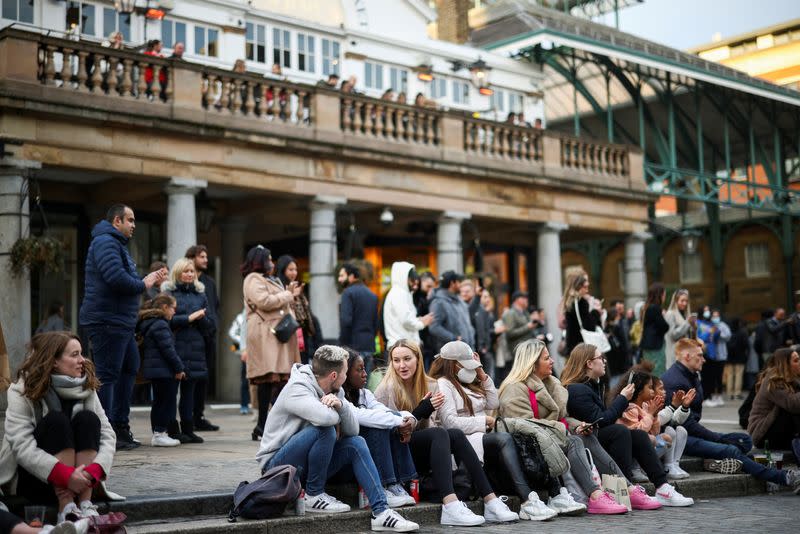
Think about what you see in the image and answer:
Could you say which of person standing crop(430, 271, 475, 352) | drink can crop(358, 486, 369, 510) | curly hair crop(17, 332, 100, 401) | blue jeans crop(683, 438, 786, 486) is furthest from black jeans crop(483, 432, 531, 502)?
person standing crop(430, 271, 475, 352)

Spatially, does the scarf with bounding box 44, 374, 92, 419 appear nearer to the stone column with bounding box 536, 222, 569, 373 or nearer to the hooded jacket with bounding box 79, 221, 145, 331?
the hooded jacket with bounding box 79, 221, 145, 331

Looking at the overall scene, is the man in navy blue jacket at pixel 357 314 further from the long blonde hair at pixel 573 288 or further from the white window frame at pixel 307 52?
the white window frame at pixel 307 52

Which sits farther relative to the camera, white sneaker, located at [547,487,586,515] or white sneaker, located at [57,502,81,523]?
white sneaker, located at [547,487,586,515]

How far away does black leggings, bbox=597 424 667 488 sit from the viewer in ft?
30.5

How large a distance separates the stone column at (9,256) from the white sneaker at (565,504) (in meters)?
8.80

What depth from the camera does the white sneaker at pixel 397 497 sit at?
774 centimetres

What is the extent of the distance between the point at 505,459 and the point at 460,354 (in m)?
0.94

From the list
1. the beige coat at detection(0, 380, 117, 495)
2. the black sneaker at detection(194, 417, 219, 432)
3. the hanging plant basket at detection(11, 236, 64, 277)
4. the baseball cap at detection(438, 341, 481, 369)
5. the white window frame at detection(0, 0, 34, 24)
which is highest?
the white window frame at detection(0, 0, 34, 24)

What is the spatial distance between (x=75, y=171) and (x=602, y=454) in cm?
969

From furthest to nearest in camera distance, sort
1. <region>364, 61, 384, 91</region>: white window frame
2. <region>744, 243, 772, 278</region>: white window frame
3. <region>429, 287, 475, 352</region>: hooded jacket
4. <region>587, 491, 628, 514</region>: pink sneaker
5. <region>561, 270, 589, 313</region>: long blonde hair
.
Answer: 1. <region>744, 243, 772, 278</region>: white window frame
2. <region>364, 61, 384, 91</region>: white window frame
3. <region>429, 287, 475, 352</region>: hooded jacket
4. <region>561, 270, 589, 313</region>: long blonde hair
5. <region>587, 491, 628, 514</region>: pink sneaker

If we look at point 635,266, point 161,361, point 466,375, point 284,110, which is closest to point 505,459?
point 466,375

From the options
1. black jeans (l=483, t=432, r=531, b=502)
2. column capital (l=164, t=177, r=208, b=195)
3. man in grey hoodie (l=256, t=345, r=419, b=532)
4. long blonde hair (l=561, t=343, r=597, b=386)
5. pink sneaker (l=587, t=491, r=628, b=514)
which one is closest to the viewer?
man in grey hoodie (l=256, t=345, r=419, b=532)

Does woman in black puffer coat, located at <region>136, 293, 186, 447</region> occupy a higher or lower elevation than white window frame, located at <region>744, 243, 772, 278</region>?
lower

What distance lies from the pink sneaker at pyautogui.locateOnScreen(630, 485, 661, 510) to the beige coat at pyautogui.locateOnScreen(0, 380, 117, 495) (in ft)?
14.9
